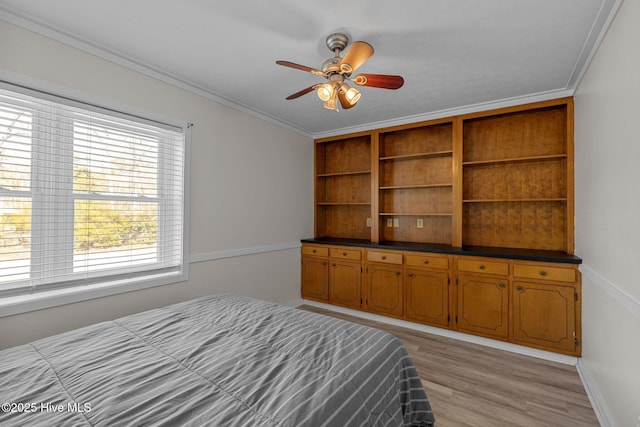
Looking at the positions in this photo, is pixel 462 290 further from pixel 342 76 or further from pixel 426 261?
pixel 342 76

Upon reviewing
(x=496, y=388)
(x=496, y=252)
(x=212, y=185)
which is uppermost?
(x=212, y=185)

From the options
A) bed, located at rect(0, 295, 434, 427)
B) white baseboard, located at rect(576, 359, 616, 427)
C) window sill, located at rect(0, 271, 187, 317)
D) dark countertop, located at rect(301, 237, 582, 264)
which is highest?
dark countertop, located at rect(301, 237, 582, 264)

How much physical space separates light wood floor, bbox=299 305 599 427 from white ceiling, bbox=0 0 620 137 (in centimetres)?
254

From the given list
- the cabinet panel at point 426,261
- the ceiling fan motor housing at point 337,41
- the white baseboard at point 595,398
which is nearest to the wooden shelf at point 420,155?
the cabinet panel at point 426,261

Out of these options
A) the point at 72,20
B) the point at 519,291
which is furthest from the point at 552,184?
the point at 72,20

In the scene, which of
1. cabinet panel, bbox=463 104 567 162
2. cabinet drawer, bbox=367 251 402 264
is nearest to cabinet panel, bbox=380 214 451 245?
cabinet drawer, bbox=367 251 402 264

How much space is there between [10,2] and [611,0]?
345 centimetres

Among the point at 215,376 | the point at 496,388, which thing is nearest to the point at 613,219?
the point at 496,388

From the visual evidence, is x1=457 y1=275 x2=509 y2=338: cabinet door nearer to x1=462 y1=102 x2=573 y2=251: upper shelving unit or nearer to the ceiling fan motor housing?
x1=462 y1=102 x2=573 y2=251: upper shelving unit

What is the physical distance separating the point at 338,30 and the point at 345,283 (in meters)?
2.94

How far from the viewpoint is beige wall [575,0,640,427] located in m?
1.45

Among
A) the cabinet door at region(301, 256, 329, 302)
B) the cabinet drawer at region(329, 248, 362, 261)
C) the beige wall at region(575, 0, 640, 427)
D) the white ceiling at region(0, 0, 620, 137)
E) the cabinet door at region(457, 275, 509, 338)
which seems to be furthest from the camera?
the cabinet door at region(301, 256, 329, 302)

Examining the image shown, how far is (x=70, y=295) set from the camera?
202 centimetres

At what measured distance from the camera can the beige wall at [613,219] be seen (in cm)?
145
